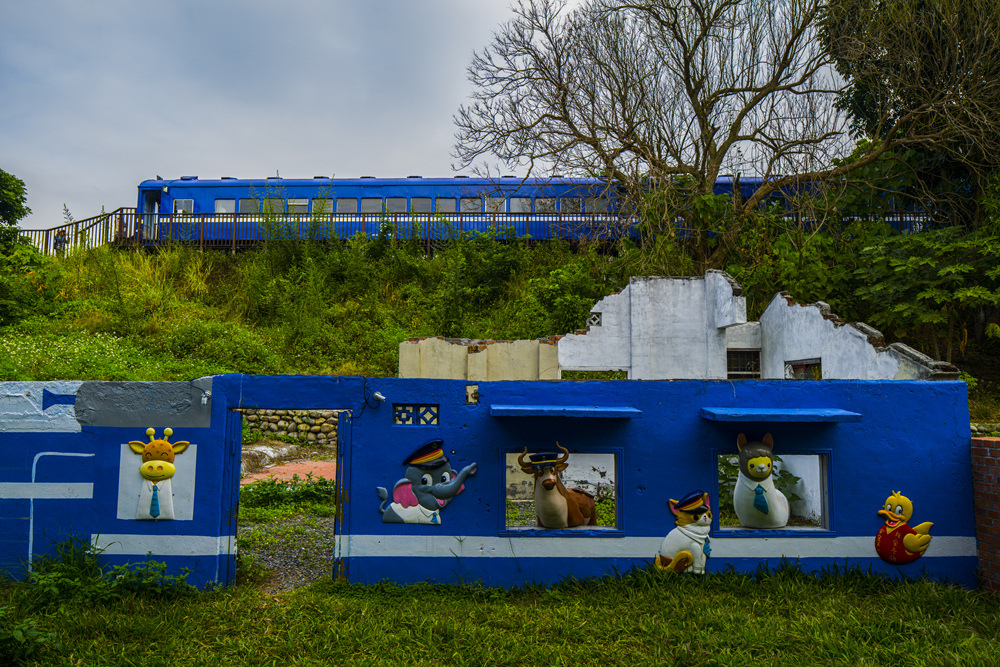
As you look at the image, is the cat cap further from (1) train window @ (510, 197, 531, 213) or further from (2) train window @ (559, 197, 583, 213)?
(1) train window @ (510, 197, 531, 213)

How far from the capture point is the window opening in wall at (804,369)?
9.69 meters

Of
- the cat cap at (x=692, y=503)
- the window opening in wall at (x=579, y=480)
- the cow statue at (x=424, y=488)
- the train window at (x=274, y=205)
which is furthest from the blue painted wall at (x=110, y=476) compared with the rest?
the train window at (x=274, y=205)

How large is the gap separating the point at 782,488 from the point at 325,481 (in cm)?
748

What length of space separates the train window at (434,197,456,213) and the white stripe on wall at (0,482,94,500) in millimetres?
15493

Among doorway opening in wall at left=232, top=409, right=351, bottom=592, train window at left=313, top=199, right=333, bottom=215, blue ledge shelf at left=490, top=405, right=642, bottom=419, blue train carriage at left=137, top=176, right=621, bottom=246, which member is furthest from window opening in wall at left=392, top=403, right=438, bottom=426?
train window at left=313, top=199, right=333, bottom=215

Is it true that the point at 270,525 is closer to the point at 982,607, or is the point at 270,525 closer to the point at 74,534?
the point at 74,534

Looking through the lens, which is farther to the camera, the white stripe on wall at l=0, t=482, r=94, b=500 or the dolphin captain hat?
the dolphin captain hat

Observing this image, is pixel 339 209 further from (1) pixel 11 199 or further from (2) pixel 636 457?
(2) pixel 636 457

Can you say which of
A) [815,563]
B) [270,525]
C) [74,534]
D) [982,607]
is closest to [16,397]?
[74,534]

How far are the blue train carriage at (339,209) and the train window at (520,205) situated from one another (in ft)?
0.11

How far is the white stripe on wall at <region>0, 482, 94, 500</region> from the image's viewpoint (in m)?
6.10

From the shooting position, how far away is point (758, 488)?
6.38 m

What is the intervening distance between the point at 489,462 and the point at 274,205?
16.8 metres

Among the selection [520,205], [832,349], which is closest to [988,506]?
[832,349]
